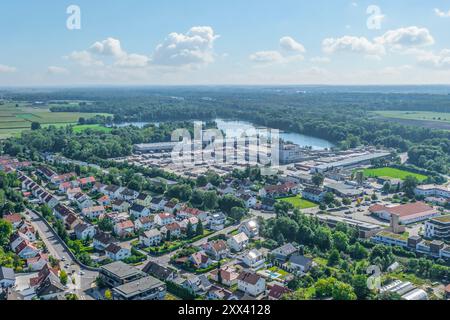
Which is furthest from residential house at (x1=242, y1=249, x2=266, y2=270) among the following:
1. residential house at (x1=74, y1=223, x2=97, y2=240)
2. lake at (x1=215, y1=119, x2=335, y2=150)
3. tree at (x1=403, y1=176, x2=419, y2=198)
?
lake at (x1=215, y1=119, x2=335, y2=150)

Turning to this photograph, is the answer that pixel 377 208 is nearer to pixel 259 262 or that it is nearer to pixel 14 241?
pixel 259 262

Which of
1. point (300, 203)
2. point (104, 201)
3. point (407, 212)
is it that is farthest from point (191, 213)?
point (407, 212)

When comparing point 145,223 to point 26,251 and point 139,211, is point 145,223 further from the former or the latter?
point 26,251

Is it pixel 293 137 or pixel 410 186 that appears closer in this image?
pixel 410 186

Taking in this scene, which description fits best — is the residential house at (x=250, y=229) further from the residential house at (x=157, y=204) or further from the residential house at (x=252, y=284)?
the residential house at (x=157, y=204)
